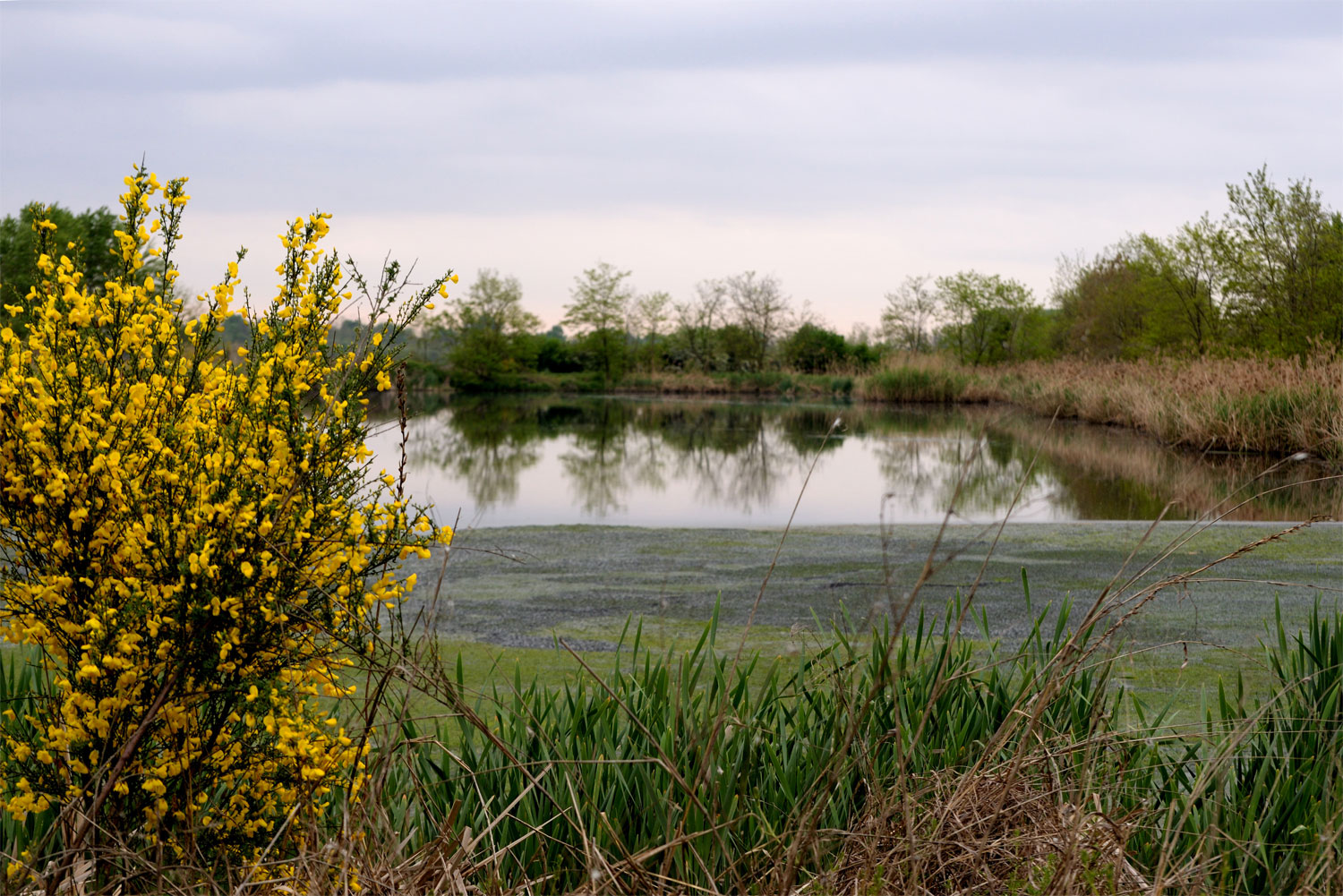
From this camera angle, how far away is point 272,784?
2494 millimetres

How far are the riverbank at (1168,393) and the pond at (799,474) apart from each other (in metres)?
0.47

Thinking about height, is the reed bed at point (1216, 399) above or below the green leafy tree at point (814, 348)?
below

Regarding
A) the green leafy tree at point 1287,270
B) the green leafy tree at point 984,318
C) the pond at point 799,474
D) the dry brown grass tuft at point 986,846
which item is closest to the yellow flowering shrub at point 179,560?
the dry brown grass tuft at point 986,846

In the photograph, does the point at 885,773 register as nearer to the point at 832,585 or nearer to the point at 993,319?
the point at 832,585

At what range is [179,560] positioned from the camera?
2.33 meters

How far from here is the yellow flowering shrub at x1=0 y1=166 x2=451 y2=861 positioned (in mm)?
2301

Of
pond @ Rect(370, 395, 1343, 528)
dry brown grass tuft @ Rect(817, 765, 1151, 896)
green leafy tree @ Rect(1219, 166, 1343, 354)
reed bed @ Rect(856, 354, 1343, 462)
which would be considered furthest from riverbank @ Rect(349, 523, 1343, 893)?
green leafy tree @ Rect(1219, 166, 1343, 354)

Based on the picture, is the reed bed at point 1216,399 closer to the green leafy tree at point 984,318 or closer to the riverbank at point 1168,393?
the riverbank at point 1168,393

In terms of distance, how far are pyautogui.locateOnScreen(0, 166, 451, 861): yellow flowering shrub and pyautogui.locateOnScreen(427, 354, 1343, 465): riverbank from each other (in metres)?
1.93

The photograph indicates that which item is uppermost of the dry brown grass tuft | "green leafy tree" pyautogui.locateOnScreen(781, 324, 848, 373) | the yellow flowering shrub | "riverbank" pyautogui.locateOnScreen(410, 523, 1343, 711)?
"green leafy tree" pyautogui.locateOnScreen(781, 324, 848, 373)

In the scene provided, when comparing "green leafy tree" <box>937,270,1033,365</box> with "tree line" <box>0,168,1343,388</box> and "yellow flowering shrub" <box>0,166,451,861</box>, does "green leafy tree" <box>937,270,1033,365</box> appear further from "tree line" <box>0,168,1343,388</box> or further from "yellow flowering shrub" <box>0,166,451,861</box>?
"yellow flowering shrub" <box>0,166,451,861</box>

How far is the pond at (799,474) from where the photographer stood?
41.3 feet

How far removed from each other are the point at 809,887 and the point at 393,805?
1115mm

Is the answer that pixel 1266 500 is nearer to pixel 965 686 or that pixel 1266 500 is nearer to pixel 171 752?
pixel 965 686
